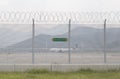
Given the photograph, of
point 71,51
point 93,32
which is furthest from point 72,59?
point 93,32

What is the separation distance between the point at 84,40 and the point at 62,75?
326cm

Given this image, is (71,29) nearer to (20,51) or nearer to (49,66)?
(49,66)

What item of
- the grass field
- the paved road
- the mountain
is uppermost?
the mountain

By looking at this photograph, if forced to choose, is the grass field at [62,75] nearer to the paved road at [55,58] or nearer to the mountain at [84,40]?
the paved road at [55,58]

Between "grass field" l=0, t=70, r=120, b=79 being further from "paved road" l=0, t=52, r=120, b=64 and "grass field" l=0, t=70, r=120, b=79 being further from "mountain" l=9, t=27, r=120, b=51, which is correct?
"mountain" l=9, t=27, r=120, b=51

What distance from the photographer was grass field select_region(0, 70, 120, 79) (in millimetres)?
12481

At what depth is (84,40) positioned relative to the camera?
15961 millimetres

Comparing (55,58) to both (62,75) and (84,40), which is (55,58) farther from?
(62,75)

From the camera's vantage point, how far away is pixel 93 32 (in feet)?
51.4

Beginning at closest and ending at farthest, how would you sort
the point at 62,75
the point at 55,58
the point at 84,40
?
the point at 62,75, the point at 84,40, the point at 55,58

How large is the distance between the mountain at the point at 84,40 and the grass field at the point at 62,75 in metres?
1.99

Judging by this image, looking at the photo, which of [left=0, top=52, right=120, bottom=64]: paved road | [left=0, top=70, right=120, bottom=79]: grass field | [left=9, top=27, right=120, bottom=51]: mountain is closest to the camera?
[left=0, top=70, right=120, bottom=79]: grass field

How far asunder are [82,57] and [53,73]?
2903 millimetres

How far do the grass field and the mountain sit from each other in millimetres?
1989
